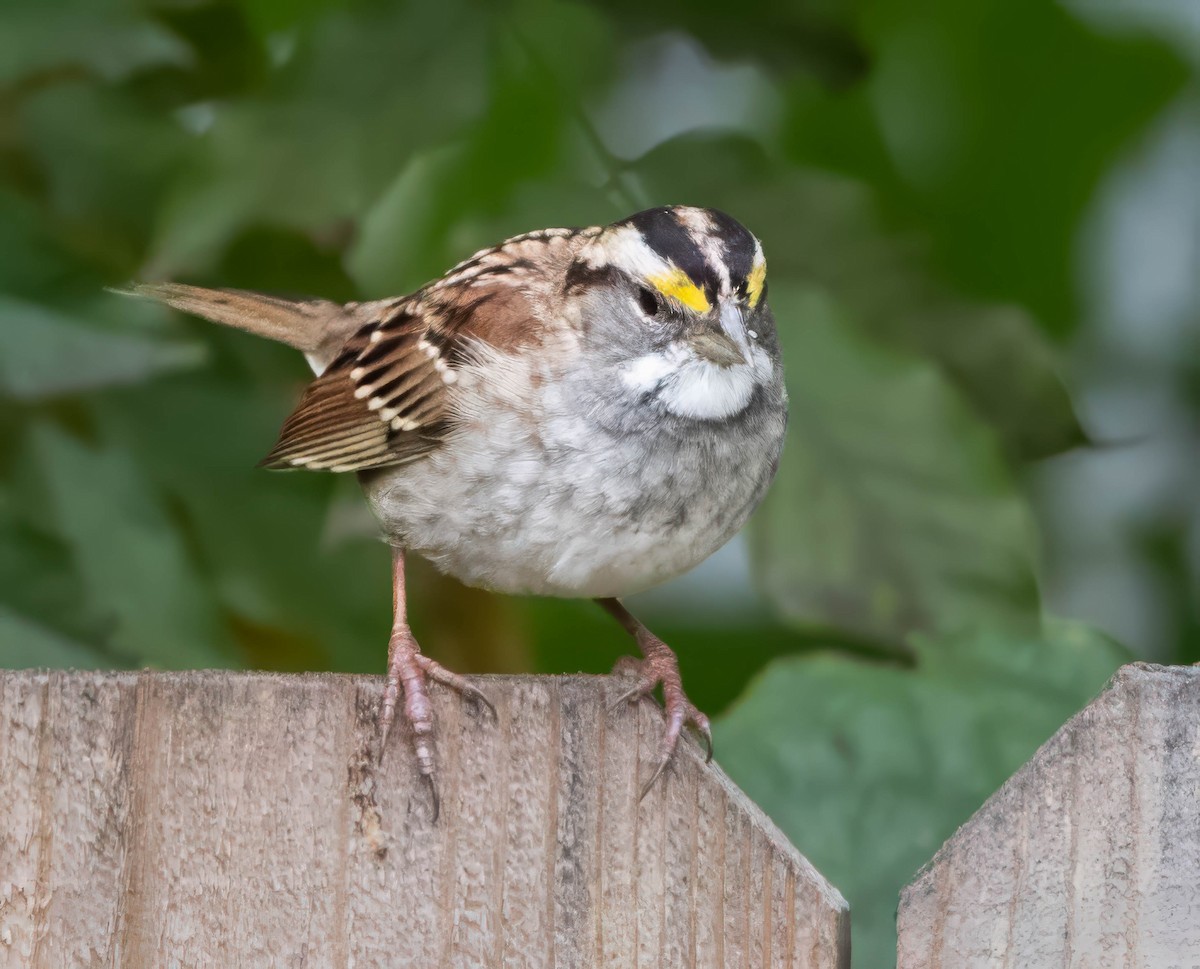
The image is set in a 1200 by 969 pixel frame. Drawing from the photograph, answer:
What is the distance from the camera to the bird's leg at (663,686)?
58.9 inches

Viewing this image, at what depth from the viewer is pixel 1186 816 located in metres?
1.39

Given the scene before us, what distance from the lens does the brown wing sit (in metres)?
2.38

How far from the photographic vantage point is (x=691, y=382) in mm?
2266

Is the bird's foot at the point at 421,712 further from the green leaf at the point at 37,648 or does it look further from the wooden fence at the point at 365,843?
the green leaf at the point at 37,648

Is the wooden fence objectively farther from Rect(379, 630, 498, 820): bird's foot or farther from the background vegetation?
the background vegetation

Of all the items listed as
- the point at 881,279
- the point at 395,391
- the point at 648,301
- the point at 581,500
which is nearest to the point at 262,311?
the point at 395,391

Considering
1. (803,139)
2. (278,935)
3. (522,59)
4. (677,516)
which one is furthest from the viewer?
(803,139)

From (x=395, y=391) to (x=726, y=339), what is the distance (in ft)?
1.87

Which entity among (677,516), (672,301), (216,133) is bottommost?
(677,516)

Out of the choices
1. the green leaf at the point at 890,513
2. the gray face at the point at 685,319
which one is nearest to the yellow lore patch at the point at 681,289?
the gray face at the point at 685,319

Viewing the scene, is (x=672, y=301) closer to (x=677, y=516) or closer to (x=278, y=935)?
(x=677, y=516)

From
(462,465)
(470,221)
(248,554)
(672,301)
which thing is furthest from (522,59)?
(248,554)

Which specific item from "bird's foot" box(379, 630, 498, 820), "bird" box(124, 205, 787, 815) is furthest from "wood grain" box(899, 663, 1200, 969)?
"bird" box(124, 205, 787, 815)

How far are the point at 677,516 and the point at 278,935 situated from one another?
2.84ft
